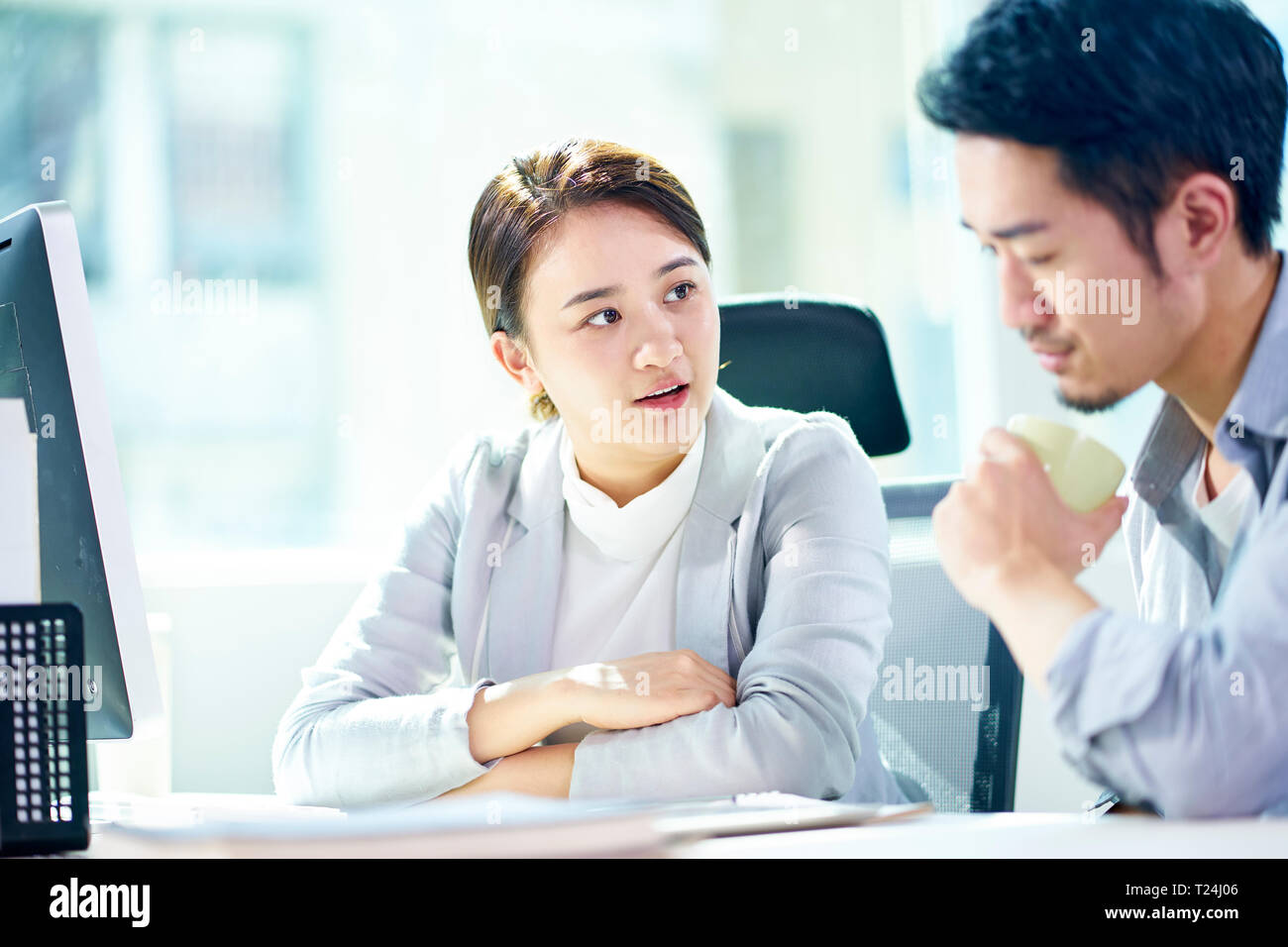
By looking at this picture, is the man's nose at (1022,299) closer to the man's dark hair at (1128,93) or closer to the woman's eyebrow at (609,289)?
the man's dark hair at (1128,93)

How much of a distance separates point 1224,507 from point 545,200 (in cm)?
Result: 85

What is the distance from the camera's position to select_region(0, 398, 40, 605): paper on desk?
93cm

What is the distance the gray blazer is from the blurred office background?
1442mm

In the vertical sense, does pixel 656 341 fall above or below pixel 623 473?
above

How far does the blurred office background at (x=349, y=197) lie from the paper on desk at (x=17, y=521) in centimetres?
191

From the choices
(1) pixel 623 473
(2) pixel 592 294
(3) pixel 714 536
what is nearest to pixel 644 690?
(3) pixel 714 536

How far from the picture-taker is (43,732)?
0.77 meters

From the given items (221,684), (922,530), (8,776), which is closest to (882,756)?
(922,530)

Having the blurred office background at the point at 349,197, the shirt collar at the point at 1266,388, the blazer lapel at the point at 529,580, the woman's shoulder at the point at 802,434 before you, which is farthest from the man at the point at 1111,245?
the blurred office background at the point at 349,197

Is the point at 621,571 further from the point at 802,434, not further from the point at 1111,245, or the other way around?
the point at 1111,245

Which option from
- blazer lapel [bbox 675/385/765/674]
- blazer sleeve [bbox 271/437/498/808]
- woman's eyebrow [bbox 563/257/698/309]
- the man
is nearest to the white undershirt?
the man

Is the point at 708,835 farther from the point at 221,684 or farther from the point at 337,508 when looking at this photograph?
the point at 337,508

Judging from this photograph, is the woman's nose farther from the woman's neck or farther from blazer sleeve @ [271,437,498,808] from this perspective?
blazer sleeve @ [271,437,498,808]

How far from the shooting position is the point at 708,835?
0.72 m
